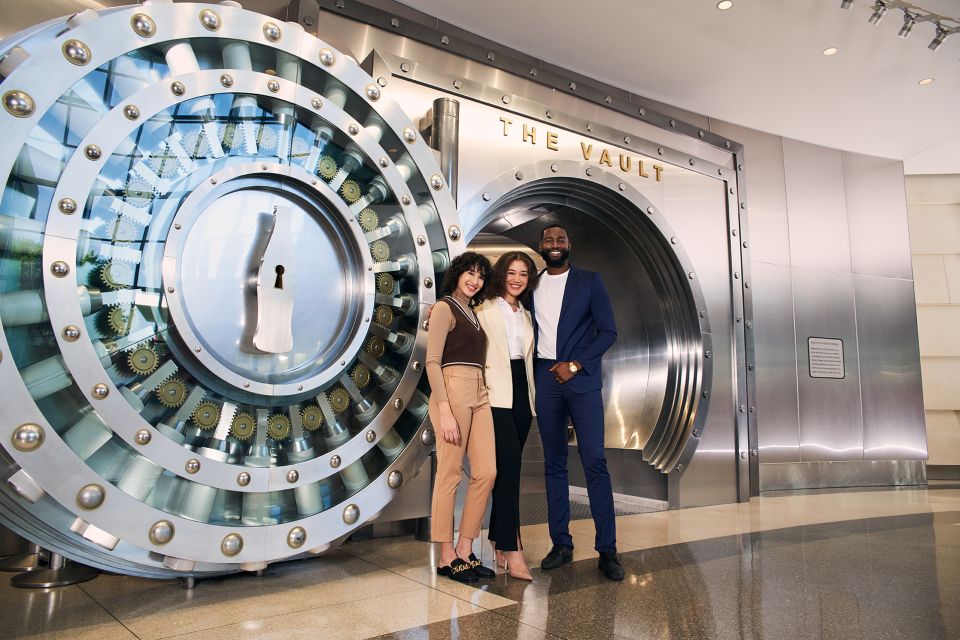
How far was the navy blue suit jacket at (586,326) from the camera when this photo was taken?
103 inches

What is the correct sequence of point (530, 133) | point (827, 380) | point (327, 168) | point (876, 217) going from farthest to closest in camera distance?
point (876, 217) < point (827, 380) < point (530, 133) < point (327, 168)

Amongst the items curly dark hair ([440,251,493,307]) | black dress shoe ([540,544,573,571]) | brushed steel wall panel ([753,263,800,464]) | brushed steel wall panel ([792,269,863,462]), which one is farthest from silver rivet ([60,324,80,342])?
brushed steel wall panel ([792,269,863,462])

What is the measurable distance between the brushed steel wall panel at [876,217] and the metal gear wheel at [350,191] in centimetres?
500

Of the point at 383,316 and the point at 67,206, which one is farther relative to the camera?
the point at 383,316

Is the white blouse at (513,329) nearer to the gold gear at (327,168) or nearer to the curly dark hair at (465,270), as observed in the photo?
the curly dark hair at (465,270)

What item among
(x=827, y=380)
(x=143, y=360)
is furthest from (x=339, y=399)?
(x=827, y=380)

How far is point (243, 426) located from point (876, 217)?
6059 millimetres

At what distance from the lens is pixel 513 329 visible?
259 cm

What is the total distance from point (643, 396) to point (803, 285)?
6.19 ft

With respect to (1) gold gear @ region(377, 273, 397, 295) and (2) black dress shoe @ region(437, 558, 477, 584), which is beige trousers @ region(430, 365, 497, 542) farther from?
(1) gold gear @ region(377, 273, 397, 295)

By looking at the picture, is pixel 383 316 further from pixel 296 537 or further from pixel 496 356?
pixel 296 537

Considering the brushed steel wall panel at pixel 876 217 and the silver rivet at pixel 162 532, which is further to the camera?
the brushed steel wall panel at pixel 876 217

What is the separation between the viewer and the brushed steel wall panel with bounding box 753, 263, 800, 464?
4.98m

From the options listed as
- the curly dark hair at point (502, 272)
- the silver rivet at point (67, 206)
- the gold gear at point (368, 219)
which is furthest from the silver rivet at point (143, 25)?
the curly dark hair at point (502, 272)
